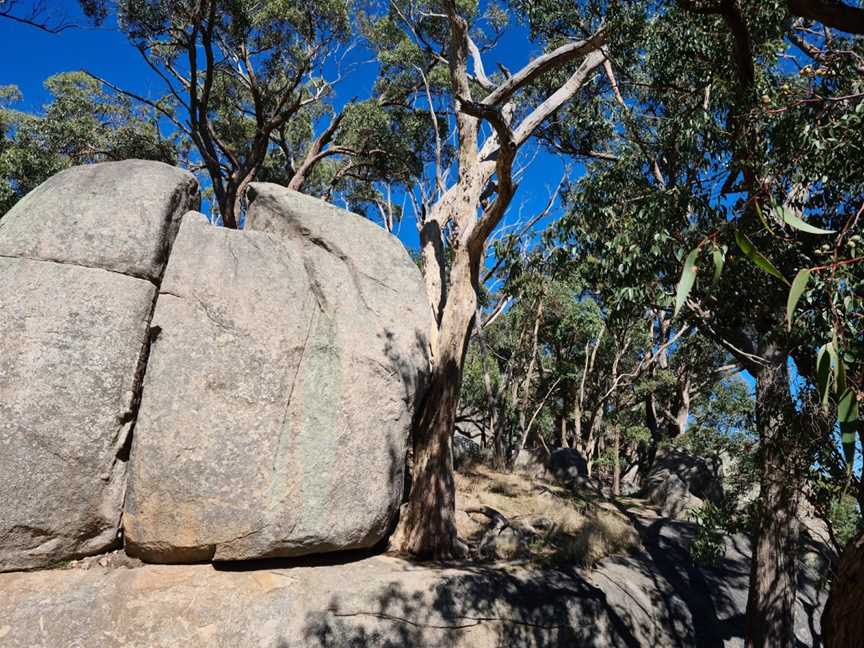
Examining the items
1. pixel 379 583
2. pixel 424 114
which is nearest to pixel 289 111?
pixel 424 114

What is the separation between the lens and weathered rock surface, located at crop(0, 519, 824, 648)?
503cm

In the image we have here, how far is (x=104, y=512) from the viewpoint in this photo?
580 centimetres

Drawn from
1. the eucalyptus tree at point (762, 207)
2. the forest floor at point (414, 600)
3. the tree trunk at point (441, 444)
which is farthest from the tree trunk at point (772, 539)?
the tree trunk at point (441, 444)

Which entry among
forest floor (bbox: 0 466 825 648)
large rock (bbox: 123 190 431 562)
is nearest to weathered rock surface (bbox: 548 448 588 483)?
forest floor (bbox: 0 466 825 648)

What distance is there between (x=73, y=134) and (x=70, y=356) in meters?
12.3

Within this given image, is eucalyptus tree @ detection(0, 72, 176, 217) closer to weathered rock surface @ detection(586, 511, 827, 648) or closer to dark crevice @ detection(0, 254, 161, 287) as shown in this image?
dark crevice @ detection(0, 254, 161, 287)

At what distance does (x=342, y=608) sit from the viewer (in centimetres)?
556

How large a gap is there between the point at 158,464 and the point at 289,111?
1051 cm

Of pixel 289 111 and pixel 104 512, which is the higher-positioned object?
pixel 289 111

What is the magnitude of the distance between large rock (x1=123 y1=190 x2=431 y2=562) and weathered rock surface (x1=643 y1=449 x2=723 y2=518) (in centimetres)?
894

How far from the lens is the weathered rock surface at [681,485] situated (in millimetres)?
13477

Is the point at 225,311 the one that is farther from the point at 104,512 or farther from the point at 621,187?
the point at 621,187

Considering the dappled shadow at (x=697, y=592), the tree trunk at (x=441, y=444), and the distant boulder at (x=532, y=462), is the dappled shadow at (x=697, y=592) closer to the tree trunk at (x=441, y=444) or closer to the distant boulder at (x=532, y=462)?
the tree trunk at (x=441, y=444)

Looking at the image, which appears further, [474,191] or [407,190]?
[407,190]
